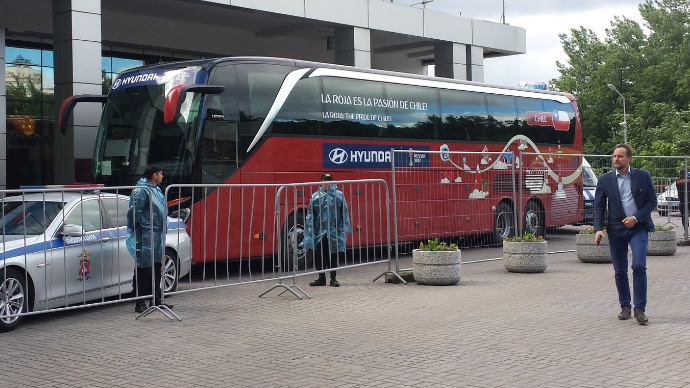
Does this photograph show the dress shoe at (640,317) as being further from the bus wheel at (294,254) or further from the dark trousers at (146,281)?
the dark trousers at (146,281)

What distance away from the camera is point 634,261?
950cm

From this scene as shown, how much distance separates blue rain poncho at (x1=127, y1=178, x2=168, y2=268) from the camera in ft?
34.4

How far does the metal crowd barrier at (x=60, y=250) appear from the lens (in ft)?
31.8

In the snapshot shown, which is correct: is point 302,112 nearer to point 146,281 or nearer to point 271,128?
point 271,128

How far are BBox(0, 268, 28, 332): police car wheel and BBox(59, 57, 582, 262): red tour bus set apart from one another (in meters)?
2.44

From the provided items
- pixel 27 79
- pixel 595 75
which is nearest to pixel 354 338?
pixel 27 79

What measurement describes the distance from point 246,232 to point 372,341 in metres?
4.09

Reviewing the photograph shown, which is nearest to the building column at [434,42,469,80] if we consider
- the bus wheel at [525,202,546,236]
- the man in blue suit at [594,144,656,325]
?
the bus wheel at [525,202,546,236]

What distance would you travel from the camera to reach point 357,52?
86.4 feet

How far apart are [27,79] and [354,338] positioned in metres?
20.2

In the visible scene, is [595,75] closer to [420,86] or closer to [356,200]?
[420,86]

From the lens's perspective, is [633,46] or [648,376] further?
[633,46]

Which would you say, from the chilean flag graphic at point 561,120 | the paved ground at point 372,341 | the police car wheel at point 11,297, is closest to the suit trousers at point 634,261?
the paved ground at point 372,341

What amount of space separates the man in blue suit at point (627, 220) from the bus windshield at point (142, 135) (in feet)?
23.2
